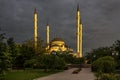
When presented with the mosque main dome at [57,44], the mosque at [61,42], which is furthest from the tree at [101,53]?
the mosque main dome at [57,44]

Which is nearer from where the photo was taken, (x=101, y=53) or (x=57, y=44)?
(x=101, y=53)

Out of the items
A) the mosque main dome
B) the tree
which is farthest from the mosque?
the tree

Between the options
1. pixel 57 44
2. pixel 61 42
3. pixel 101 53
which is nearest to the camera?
pixel 101 53

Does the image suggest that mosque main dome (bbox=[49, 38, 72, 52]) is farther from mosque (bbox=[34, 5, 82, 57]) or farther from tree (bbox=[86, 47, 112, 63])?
tree (bbox=[86, 47, 112, 63])

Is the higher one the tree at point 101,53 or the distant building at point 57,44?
the distant building at point 57,44

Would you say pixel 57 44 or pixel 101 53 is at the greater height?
pixel 57 44

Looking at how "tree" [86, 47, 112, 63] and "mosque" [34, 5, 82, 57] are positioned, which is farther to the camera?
"mosque" [34, 5, 82, 57]

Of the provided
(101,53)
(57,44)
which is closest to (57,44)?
(57,44)

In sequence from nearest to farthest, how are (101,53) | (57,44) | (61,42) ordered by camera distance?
(101,53) < (57,44) < (61,42)

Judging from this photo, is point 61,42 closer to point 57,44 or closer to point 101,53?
point 57,44

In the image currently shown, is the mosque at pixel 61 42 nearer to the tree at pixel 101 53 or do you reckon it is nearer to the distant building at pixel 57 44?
the distant building at pixel 57 44

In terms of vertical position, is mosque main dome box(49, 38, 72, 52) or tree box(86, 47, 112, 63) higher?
mosque main dome box(49, 38, 72, 52)

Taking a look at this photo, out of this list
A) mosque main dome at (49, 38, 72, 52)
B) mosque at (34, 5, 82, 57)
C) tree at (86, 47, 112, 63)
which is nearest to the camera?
tree at (86, 47, 112, 63)

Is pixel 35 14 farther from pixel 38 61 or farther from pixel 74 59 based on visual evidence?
pixel 38 61
